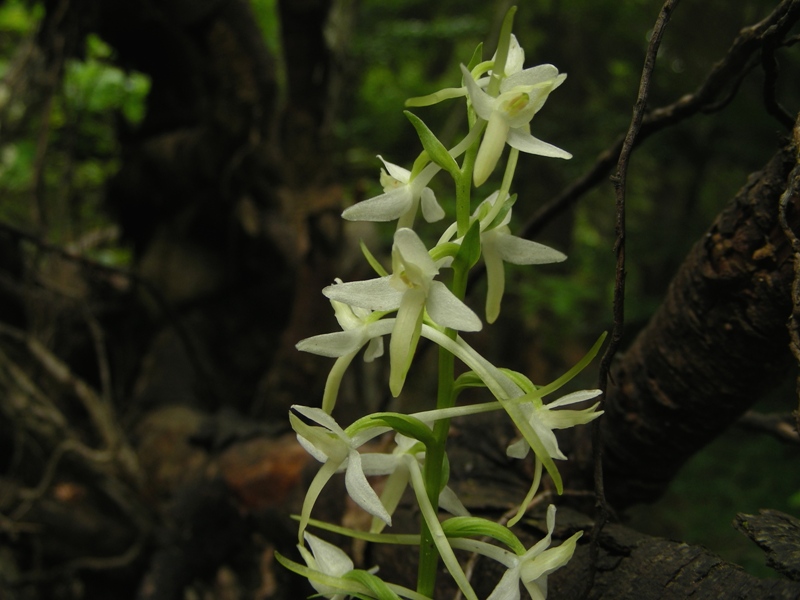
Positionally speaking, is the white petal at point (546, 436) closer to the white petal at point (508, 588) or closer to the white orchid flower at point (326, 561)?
the white petal at point (508, 588)

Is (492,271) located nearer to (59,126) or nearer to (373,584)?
(373,584)

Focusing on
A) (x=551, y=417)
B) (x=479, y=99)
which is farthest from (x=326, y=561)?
(x=479, y=99)

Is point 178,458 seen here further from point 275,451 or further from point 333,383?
point 333,383

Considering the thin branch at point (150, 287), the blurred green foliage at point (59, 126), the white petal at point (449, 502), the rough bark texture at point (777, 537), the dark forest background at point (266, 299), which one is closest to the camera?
the rough bark texture at point (777, 537)

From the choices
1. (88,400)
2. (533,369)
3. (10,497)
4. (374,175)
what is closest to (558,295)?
(374,175)

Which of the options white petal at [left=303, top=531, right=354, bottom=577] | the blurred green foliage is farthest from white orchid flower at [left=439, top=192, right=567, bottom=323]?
the blurred green foliage

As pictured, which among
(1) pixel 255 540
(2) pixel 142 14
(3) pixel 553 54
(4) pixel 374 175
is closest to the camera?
(1) pixel 255 540

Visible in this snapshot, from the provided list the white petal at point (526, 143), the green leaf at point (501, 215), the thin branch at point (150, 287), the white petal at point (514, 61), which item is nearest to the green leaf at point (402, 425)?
the green leaf at point (501, 215)
